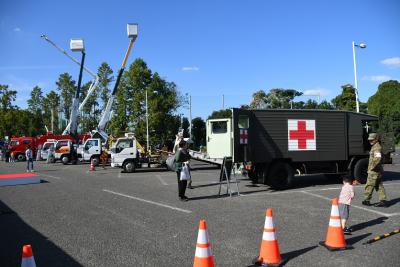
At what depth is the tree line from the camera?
35781 millimetres

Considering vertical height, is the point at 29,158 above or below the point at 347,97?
below

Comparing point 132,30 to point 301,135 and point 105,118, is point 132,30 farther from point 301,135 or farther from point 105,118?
point 301,135

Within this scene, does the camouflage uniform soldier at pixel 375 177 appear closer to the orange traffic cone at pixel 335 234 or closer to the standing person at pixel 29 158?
the orange traffic cone at pixel 335 234

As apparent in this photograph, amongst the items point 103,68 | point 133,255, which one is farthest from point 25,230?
point 103,68

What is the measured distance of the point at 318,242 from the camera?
662 cm

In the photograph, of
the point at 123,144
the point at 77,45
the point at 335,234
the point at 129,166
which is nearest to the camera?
the point at 335,234

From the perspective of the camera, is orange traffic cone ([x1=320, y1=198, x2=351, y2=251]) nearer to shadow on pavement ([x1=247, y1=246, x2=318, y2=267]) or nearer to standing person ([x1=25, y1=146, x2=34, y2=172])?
shadow on pavement ([x1=247, y1=246, x2=318, y2=267])

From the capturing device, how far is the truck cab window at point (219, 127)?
16.2 m

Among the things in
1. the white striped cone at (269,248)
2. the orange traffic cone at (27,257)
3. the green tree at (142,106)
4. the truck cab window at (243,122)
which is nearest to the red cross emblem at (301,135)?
the truck cab window at (243,122)

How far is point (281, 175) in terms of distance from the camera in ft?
44.1

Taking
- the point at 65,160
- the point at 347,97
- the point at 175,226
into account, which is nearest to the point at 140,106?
the point at 65,160

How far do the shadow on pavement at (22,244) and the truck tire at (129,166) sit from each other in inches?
501

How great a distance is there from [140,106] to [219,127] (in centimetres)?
2055

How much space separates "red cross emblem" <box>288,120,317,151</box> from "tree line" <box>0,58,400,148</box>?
184cm
